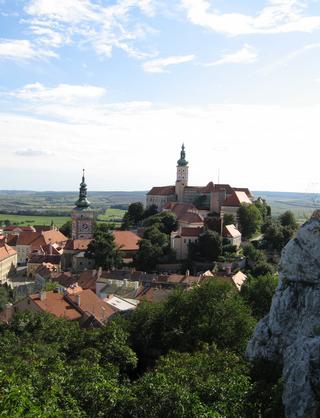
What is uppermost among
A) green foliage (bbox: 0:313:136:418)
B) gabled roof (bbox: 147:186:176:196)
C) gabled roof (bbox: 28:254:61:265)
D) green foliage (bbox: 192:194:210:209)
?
gabled roof (bbox: 147:186:176:196)

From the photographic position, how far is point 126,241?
230 feet

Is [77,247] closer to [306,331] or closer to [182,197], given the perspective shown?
[182,197]

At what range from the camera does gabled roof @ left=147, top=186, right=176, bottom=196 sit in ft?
303

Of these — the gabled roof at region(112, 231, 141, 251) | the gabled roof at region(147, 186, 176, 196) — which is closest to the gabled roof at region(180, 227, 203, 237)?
the gabled roof at region(112, 231, 141, 251)

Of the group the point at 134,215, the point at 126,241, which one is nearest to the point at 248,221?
the point at 126,241

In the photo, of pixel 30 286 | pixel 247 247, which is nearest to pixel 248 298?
pixel 247 247

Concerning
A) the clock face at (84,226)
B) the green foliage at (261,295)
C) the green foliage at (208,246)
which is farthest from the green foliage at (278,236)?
the clock face at (84,226)

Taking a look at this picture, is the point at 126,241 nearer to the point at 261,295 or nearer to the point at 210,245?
the point at 210,245

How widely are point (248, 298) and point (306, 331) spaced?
59.4 ft

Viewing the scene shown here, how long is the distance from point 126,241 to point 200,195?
1976 cm

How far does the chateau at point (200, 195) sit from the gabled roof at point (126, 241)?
44.7ft

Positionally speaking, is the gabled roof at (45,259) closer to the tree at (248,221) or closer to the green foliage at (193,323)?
the tree at (248,221)

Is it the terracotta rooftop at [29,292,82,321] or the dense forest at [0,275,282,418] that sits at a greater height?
the dense forest at [0,275,282,418]

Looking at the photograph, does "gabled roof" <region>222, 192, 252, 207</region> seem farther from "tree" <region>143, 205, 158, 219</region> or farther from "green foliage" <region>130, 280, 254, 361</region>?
"green foliage" <region>130, 280, 254, 361</region>
